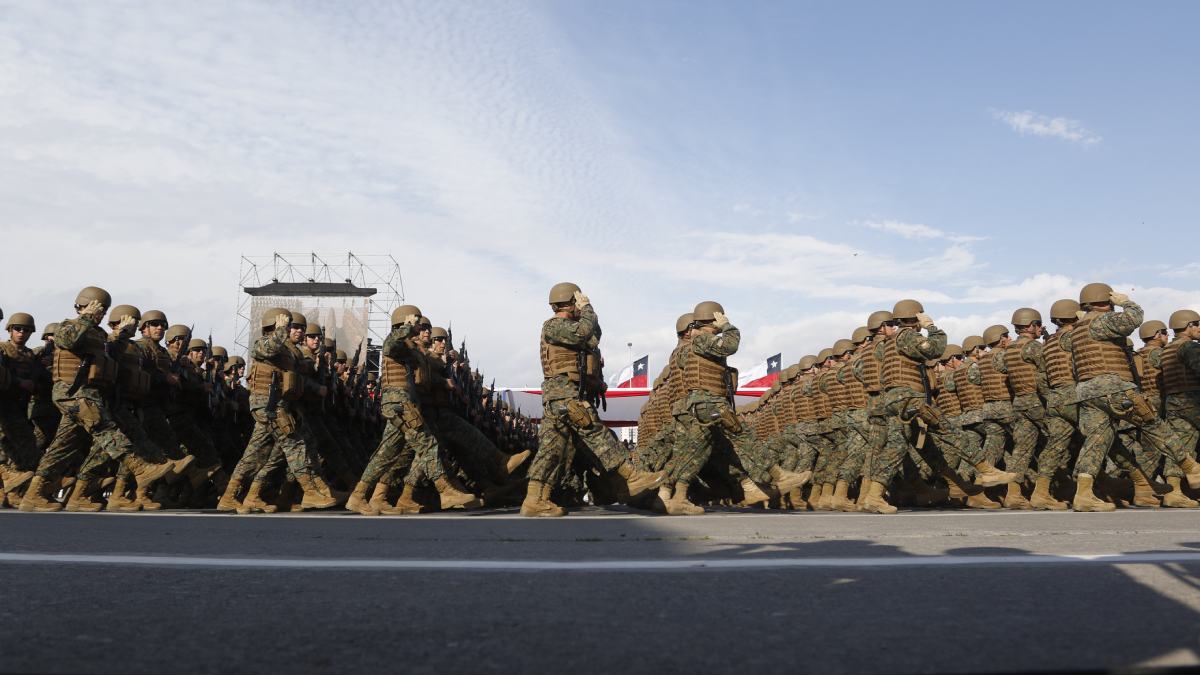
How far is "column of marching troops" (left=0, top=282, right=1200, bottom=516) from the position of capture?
354 inches

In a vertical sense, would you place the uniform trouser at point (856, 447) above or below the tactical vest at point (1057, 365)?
below

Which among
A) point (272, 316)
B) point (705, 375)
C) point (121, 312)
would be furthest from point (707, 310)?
point (121, 312)

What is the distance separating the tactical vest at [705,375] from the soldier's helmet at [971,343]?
5.54 metres

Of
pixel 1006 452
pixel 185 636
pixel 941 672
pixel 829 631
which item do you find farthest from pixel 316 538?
pixel 1006 452

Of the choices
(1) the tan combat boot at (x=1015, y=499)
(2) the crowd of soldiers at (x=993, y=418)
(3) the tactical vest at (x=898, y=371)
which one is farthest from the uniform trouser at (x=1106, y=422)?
(3) the tactical vest at (x=898, y=371)

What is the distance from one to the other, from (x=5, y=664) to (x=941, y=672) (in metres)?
2.27

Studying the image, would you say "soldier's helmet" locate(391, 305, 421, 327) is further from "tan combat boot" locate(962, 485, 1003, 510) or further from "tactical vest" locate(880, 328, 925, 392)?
"tan combat boot" locate(962, 485, 1003, 510)

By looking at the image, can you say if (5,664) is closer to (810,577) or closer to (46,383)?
(810,577)

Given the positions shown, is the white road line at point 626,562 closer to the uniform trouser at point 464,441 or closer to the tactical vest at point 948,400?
the uniform trouser at point 464,441

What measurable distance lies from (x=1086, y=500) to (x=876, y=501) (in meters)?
1.88

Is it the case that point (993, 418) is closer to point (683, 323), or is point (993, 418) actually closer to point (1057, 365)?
point (1057, 365)

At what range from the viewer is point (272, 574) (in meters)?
3.83

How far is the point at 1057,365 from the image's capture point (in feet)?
32.0

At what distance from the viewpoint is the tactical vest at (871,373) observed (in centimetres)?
971
